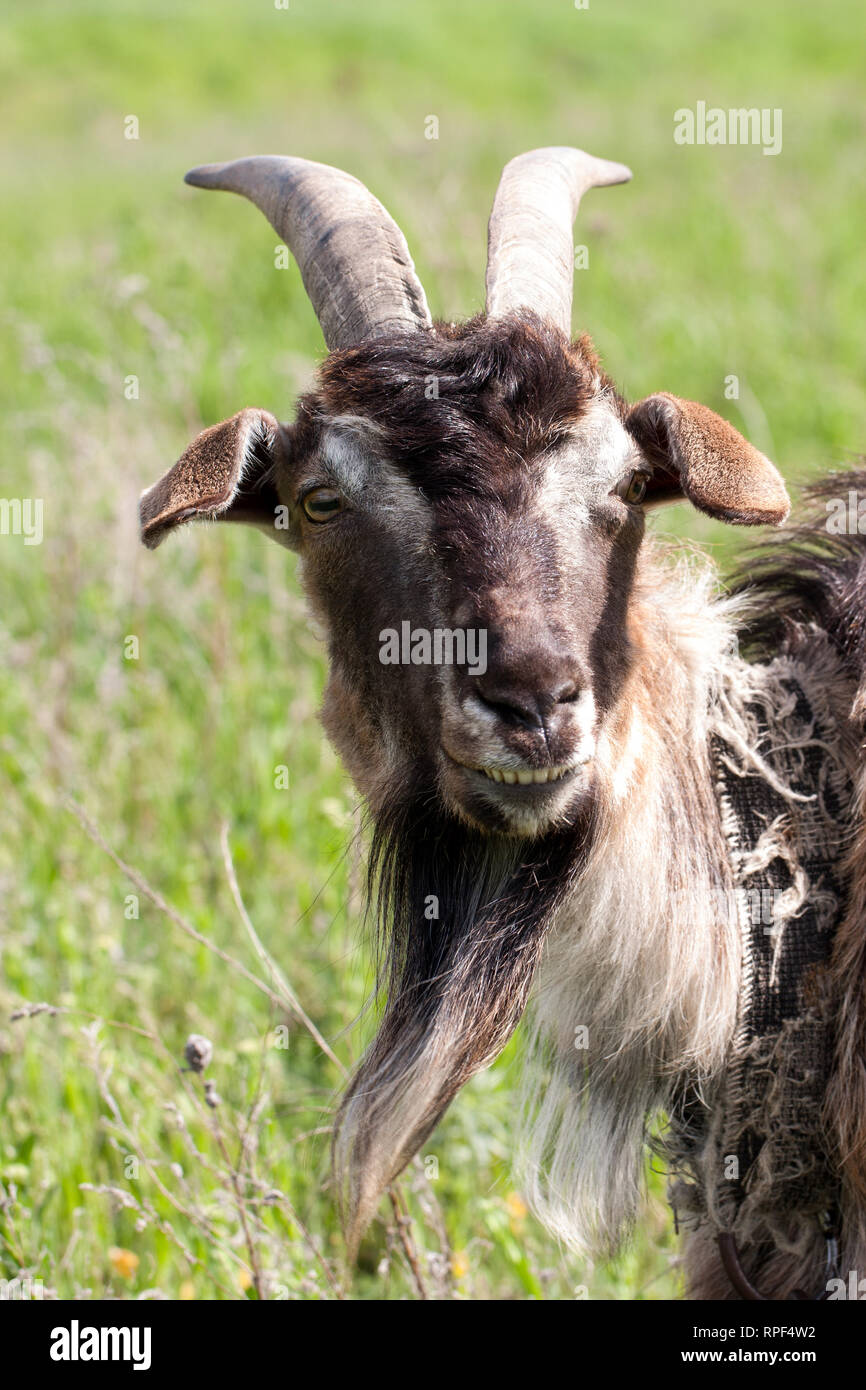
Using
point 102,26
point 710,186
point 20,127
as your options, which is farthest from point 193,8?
point 710,186

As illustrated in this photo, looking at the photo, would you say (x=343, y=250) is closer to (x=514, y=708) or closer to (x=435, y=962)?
(x=514, y=708)

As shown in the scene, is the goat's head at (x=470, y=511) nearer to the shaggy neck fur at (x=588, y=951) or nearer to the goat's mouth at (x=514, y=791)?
the goat's mouth at (x=514, y=791)

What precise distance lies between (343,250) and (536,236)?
438mm

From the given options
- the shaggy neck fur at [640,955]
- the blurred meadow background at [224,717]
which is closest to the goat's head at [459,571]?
the shaggy neck fur at [640,955]

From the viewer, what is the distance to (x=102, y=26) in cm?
2745

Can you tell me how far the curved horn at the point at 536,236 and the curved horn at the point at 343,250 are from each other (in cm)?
19

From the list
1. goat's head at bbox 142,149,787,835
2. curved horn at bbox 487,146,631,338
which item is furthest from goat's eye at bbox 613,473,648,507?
curved horn at bbox 487,146,631,338

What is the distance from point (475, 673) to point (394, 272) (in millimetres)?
1062

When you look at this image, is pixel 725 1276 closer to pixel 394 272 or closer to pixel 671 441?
pixel 671 441

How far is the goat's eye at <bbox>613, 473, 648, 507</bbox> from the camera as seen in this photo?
8.57 ft

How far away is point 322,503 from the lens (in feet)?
8.75

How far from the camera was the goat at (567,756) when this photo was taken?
8.00 feet

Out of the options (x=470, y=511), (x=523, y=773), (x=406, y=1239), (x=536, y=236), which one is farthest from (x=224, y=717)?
(x=523, y=773)

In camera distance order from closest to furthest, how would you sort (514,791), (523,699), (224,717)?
(523,699) < (514,791) < (224,717)
